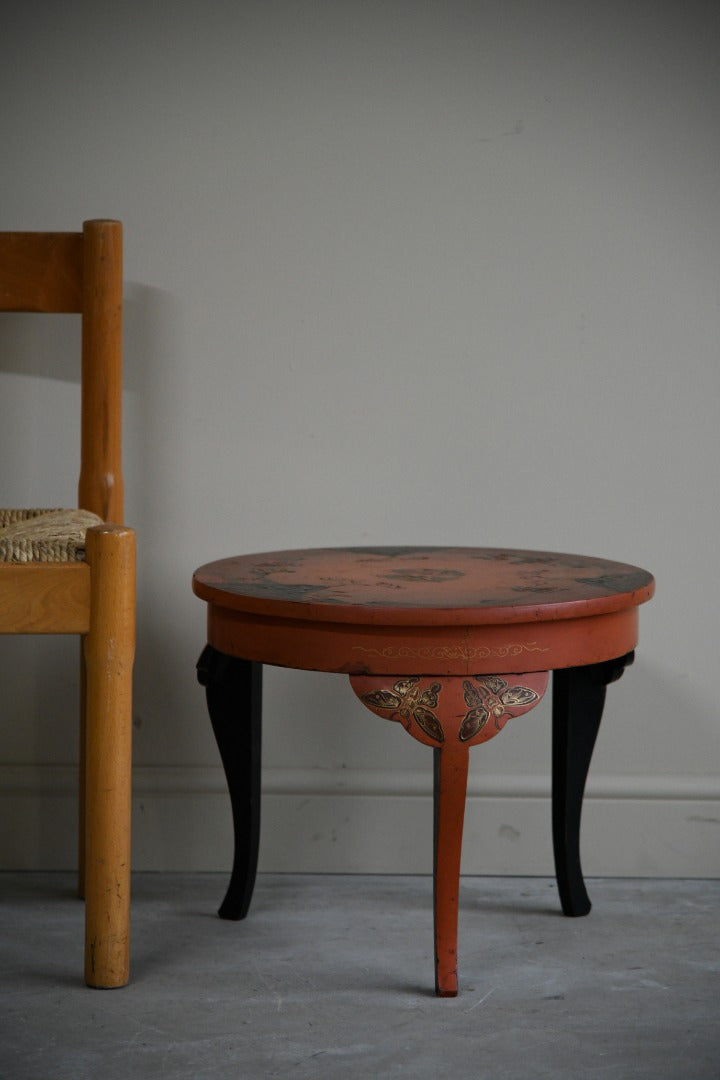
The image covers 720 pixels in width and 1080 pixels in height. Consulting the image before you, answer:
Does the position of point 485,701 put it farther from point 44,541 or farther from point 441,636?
point 44,541

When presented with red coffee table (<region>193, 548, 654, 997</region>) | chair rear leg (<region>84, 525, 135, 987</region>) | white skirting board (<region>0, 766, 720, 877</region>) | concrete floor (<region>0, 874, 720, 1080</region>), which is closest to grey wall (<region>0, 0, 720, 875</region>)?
white skirting board (<region>0, 766, 720, 877</region>)

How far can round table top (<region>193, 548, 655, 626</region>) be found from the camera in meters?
1.21

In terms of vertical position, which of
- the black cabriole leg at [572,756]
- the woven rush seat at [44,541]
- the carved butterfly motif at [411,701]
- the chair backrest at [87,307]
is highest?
the chair backrest at [87,307]

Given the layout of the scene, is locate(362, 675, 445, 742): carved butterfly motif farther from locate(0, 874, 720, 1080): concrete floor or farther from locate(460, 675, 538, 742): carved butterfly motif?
locate(0, 874, 720, 1080): concrete floor

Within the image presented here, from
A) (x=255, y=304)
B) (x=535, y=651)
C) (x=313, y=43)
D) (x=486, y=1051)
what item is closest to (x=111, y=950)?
(x=486, y=1051)

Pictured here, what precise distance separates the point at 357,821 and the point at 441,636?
0.62 metres

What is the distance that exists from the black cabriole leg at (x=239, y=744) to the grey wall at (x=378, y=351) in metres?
0.20

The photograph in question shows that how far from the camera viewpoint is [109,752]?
129 cm

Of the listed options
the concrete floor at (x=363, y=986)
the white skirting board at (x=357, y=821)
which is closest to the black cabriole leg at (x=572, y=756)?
the concrete floor at (x=363, y=986)

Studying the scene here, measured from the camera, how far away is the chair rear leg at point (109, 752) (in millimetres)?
1249

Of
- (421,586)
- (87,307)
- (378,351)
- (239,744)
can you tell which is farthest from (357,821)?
(87,307)

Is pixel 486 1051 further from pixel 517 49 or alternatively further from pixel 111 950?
pixel 517 49

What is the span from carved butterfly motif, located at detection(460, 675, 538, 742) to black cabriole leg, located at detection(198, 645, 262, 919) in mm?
341

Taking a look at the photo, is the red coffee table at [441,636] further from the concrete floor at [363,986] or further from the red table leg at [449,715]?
the concrete floor at [363,986]
